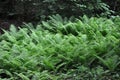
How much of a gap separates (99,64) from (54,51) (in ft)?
4.14

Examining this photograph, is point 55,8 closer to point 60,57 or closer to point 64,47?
point 64,47

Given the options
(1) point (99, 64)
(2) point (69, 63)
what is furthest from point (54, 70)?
(1) point (99, 64)

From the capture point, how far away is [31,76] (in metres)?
6.88

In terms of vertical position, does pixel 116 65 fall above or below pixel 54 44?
below

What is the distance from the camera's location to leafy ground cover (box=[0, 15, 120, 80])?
685 centimetres

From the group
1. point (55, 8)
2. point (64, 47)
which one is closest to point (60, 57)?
point (64, 47)

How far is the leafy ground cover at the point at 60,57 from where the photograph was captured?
685 centimetres

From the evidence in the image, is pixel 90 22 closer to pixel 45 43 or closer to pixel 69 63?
pixel 45 43

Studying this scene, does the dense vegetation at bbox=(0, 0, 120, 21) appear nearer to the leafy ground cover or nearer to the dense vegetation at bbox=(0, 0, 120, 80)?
the dense vegetation at bbox=(0, 0, 120, 80)

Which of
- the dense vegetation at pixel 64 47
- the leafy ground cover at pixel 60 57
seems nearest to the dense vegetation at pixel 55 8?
the dense vegetation at pixel 64 47

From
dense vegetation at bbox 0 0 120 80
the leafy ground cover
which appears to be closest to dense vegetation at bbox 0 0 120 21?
dense vegetation at bbox 0 0 120 80

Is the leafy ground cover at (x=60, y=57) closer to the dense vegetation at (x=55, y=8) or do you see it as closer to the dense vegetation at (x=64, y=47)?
the dense vegetation at (x=64, y=47)

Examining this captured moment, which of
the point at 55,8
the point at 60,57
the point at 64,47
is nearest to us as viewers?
the point at 60,57

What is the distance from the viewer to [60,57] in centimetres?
765
